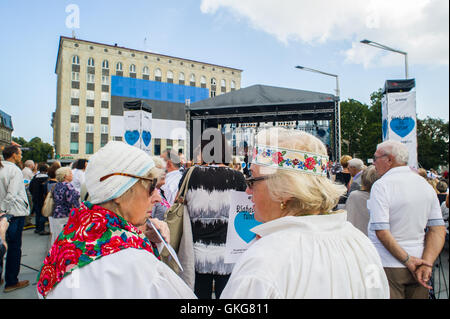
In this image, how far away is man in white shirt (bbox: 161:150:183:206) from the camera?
385 centimetres

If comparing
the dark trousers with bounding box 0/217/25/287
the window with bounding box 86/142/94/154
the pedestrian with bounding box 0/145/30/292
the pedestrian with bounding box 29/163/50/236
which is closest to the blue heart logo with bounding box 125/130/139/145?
the pedestrian with bounding box 29/163/50/236

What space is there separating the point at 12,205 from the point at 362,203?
427cm

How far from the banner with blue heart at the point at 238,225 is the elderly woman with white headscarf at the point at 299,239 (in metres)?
1.05

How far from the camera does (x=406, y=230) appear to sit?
2248 millimetres

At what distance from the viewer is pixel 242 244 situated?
238 cm

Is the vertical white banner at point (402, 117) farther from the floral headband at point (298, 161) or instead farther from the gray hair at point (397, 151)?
the floral headband at point (298, 161)

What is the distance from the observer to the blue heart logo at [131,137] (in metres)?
9.12

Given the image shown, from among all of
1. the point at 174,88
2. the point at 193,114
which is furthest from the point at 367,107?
the point at 193,114

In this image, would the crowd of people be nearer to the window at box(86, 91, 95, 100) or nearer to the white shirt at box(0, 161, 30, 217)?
the white shirt at box(0, 161, 30, 217)

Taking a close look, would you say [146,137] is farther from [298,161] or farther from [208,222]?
[298,161]
